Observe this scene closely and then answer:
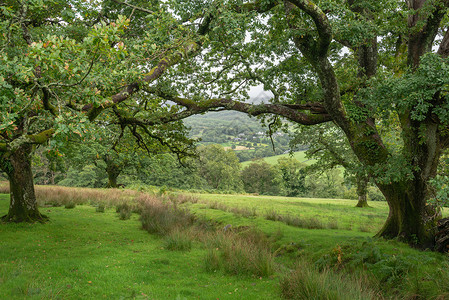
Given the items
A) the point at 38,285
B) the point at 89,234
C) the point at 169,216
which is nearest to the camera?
the point at 38,285

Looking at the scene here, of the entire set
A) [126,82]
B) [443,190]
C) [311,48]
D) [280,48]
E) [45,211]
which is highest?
[280,48]

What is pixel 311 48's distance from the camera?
25.6ft

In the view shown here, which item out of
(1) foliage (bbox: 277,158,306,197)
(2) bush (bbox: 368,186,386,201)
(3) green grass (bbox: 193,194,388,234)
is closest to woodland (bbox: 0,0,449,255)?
(3) green grass (bbox: 193,194,388,234)

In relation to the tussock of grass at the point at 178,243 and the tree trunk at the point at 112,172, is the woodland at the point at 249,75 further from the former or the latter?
the tree trunk at the point at 112,172

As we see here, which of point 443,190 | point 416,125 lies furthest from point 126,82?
point 416,125

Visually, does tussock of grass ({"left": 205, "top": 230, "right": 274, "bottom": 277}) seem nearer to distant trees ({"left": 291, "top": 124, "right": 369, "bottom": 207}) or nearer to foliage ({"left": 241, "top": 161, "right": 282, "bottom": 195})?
distant trees ({"left": 291, "top": 124, "right": 369, "bottom": 207})

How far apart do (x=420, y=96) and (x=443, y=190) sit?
217 cm

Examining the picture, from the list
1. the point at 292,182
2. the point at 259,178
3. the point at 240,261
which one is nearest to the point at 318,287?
the point at 240,261

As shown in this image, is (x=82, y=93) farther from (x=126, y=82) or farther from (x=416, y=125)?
(x=416, y=125)

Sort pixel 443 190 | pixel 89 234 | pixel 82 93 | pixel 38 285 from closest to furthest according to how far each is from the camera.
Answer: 1. pixel 443 190
2. pixel 38 285
3. pixel 82 93
4. pixel 89 234

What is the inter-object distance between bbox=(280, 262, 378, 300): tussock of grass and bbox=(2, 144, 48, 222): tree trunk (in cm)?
1019

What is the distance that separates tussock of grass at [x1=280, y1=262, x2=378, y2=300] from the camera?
15.4 ft

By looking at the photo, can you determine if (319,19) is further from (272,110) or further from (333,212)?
(333,212)

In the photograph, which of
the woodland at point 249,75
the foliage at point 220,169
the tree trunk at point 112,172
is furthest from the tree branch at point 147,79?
the foliage at point 220,169
